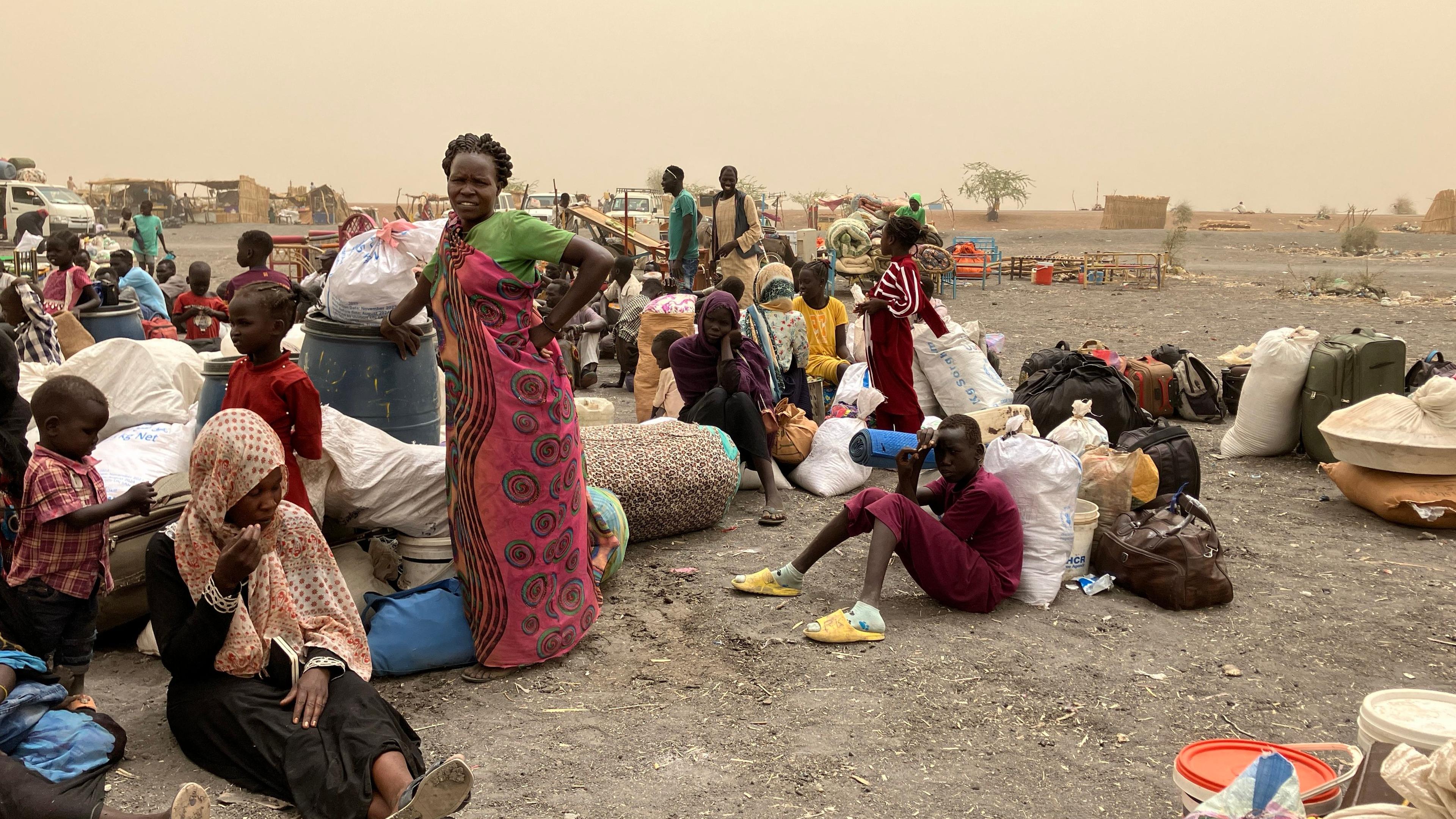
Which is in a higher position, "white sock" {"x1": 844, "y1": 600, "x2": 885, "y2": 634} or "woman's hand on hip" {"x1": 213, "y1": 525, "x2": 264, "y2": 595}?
"woman's hand on hip" {"x1": 213, "y1": 525, "x2": 264, "y2": 595}

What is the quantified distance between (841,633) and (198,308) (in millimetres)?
7091

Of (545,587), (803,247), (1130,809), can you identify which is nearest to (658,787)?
(545,587)

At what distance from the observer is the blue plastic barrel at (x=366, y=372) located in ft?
14.7

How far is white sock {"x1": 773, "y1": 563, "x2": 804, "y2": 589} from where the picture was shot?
4875 mm

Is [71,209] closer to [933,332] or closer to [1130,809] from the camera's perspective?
[933,332]

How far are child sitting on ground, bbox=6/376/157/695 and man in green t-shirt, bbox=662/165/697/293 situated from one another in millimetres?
7649

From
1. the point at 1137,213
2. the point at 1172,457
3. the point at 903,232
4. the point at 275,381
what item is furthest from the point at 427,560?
the point at 1137,213

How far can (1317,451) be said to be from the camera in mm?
6949

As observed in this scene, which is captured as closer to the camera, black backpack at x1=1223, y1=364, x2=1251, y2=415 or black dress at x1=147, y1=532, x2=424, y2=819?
black dress at x1=147, y1=532, x2=424, y2=819

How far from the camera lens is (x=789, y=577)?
4.89m

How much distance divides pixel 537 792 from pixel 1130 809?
1714mm

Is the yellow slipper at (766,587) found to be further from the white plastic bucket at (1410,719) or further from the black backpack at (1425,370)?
the black backpack at (1425,370)

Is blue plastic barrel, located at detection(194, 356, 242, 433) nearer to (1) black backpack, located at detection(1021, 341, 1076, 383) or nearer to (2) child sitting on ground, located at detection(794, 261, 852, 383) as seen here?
(2) child sitting on ground, located at detection(794, 261, 852, 383)

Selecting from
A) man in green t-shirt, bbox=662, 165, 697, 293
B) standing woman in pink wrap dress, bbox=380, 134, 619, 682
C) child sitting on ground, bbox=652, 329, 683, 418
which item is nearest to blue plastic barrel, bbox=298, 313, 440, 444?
standing woman in pink wrap dress, bbox=380, 134, 619, 682
